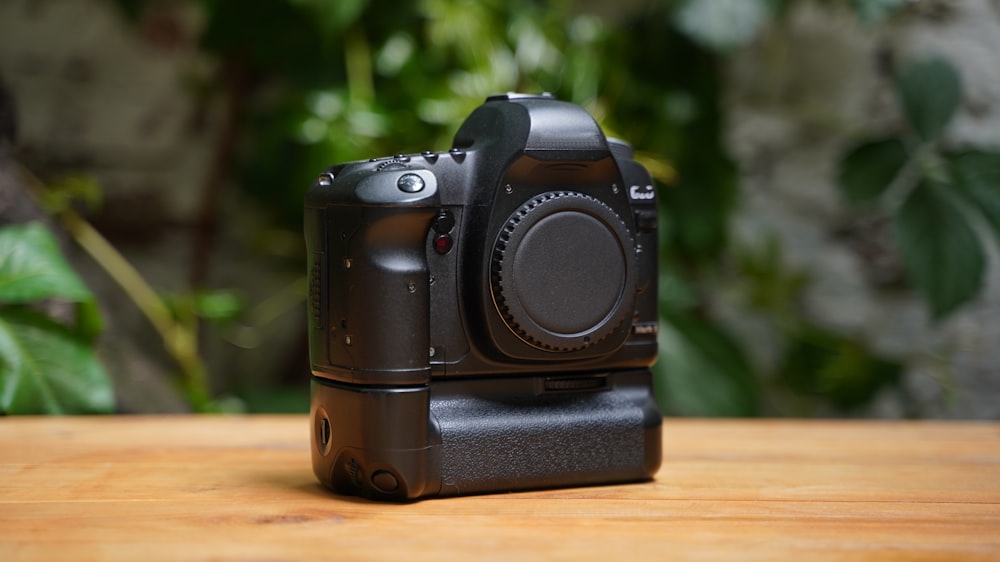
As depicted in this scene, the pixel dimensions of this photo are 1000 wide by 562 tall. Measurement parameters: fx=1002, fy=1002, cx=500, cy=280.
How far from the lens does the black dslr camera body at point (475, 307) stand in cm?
68

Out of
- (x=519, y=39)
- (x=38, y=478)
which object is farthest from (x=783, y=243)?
(x=38, y=478)

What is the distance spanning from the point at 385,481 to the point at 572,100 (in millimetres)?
785

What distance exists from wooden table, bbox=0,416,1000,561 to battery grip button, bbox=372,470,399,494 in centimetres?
2

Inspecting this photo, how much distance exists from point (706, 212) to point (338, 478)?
873 millimetres

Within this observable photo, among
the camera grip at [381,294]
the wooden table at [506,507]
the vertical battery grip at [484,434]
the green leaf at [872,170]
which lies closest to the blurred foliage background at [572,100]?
the green leaf at [872,170]

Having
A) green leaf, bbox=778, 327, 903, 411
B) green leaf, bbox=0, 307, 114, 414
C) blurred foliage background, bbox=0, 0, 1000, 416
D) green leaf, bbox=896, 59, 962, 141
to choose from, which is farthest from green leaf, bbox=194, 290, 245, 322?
green leaf, bbox=896, 59, 962, 141

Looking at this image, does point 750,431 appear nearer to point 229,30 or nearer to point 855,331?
point 855,331

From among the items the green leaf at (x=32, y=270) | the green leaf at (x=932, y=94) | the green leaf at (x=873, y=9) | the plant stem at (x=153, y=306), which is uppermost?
the green leaf at (x=873, y=9)

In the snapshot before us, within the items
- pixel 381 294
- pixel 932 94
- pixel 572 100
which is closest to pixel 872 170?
pixel 932 94

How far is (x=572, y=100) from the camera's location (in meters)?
1.36

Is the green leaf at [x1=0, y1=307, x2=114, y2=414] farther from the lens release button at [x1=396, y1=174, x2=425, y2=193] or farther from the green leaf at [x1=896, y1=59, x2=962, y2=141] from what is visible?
the green leaf at [x1=896, y1=59, x2=962, y2=141]

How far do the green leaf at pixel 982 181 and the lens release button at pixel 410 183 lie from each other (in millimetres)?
753

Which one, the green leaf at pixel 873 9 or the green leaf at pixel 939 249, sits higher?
the green leaf at pixel 873 9

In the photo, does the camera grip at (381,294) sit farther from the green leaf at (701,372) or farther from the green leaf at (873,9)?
the green leaf at (873,9)
